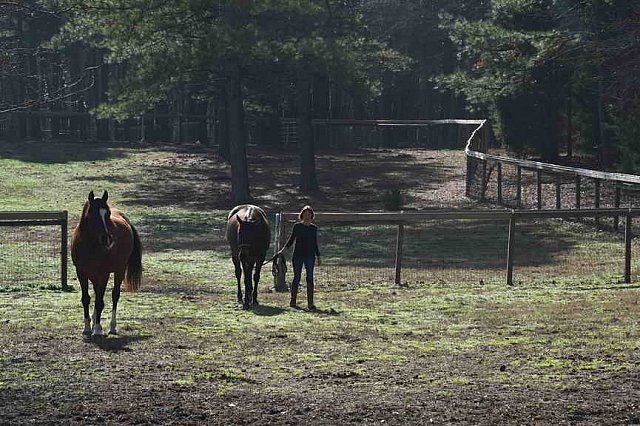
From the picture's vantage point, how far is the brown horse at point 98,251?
1405 cm

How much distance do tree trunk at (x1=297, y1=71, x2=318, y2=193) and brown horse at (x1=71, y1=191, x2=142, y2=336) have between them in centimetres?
2669

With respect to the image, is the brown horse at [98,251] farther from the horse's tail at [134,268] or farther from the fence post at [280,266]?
the fence post at [280,266]

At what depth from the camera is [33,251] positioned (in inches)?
1000

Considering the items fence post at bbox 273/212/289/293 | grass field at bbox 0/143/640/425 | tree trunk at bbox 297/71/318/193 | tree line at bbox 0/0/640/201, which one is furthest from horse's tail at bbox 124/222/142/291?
tree trunk at bbox 297/71/318/193

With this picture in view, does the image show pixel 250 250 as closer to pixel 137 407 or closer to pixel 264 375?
pixel 264 375

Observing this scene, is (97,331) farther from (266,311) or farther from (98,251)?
(266,311)

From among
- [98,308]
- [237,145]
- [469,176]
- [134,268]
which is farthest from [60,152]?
[98,308]

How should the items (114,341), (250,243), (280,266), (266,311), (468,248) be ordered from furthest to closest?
1. (468,248)
2. (280,266)
3. (250,243)
4. (266,311)
5. (114,341)

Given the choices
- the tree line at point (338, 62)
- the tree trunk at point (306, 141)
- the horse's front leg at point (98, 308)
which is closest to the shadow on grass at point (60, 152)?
the tree line at point (338, 62)

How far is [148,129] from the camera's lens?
61969mm

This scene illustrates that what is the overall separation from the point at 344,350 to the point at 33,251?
13.9 metres

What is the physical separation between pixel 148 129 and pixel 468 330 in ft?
160

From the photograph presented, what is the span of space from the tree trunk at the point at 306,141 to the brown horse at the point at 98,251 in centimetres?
2669

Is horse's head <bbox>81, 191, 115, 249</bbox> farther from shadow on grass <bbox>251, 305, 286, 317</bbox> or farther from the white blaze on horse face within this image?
shadow on grass <bbox>251, 305, 286, 317</bbox>
